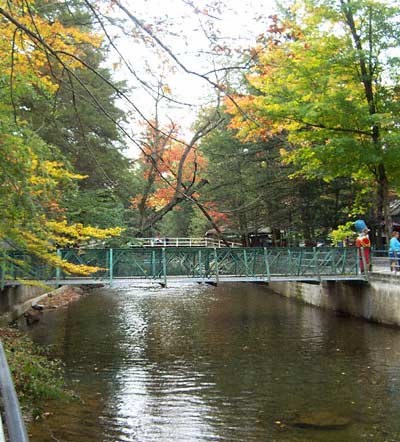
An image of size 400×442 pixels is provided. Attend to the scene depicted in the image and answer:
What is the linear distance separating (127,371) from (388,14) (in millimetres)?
13450

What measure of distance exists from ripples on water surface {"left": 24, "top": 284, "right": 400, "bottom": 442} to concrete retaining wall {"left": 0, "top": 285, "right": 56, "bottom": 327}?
1010 mm

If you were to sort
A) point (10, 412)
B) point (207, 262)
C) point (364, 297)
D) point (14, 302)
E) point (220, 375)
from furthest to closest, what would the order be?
point (14, 302) → point (364, 297) → point (207, 262) → point (220, 375) → point (10, 412)

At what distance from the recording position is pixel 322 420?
7.32 metres

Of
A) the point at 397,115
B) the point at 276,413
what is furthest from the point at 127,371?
the point at 397,115

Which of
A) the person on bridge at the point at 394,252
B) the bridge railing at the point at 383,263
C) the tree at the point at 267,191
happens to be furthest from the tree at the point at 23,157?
the tree at the point at 267,191

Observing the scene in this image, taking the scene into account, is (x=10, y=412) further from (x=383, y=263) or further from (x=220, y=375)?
(x=383, y=263)

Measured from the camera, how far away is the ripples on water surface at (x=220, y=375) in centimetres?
701

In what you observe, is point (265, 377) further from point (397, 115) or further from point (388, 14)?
point (388, 14)

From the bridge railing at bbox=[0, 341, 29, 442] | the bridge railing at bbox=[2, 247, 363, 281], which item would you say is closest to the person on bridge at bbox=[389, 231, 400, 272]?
the bridge railing at bbox=[2, 247, 363, 281]

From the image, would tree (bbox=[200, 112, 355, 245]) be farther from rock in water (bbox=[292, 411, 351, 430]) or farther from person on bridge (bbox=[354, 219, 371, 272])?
rock in water (bbox=[292, 411, 351, 430])

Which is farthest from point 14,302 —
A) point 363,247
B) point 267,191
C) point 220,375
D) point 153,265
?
point 267,191

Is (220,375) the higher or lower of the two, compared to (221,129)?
lower

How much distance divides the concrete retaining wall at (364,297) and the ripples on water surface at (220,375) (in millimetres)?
655

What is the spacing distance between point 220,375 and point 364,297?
330 inches
